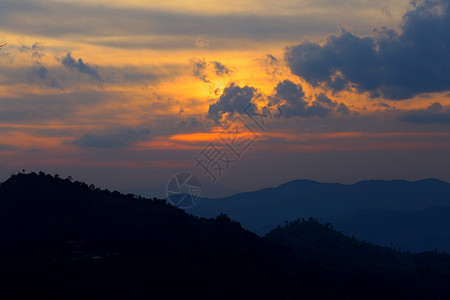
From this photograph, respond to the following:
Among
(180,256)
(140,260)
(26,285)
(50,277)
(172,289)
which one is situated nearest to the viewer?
(26,285)

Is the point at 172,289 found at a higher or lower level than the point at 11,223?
lower

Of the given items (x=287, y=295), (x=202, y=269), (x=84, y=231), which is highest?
(x=84, y=231)

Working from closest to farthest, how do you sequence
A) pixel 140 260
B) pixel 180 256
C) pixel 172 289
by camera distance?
1. pixel 172 289
2. pixel 140 260
3. pixel 180 256

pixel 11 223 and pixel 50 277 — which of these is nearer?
pixel 50 277

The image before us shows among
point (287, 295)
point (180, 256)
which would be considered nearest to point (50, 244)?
point (180, 256)

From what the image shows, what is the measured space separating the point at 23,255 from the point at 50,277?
24.4m

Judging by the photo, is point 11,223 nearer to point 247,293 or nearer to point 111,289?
point 111,289

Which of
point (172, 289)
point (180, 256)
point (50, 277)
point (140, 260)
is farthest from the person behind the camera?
point (180, 256)

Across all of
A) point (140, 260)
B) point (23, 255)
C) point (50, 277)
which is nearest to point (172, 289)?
point (140, 260)

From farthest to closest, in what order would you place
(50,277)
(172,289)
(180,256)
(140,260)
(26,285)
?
(180,256)
(140,260)
(172,289)
(50,277)
(26,285)

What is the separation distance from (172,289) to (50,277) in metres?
33.9

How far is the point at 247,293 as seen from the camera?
177250 millimetres

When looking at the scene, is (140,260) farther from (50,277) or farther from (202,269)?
(50,277)

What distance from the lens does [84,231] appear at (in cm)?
19975
